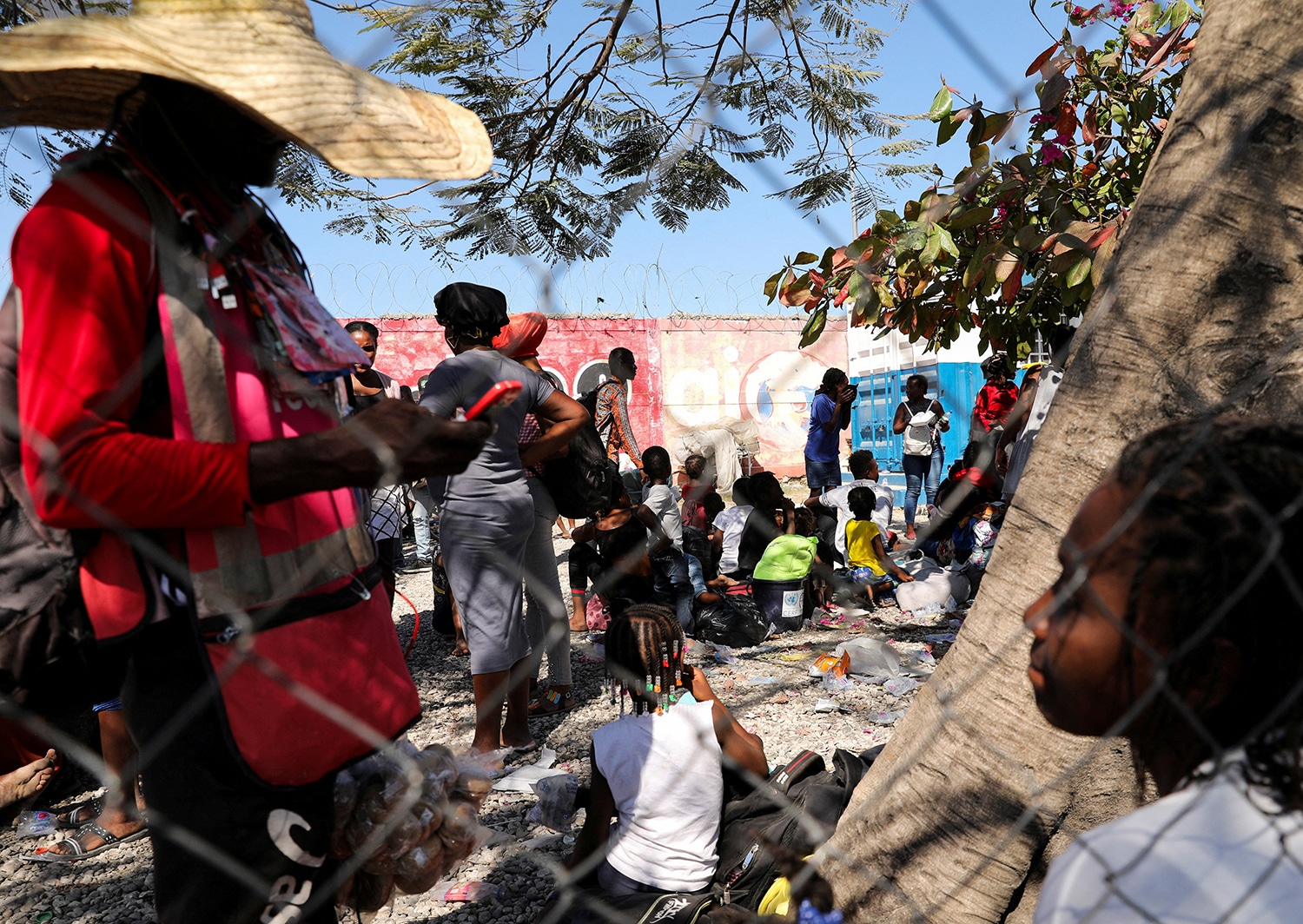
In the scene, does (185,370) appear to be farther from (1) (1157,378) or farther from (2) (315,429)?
(1) (1157,378)

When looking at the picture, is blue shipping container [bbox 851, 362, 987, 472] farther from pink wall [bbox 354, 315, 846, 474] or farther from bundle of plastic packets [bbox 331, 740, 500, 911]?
bundle of plastic packets [bbox 331, 740, 500, 911]

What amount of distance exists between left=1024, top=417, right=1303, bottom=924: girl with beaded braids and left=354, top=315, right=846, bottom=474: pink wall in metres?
13.4

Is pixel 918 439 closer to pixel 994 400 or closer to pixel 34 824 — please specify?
pixel 994 400

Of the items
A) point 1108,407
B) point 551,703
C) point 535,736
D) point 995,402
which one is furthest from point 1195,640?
point 995,402

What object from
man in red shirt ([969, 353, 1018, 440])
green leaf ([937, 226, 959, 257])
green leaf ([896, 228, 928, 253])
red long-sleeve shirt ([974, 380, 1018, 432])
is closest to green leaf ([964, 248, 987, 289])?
green leaf ([937, 226, 959, 257])

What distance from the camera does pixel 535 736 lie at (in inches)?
151

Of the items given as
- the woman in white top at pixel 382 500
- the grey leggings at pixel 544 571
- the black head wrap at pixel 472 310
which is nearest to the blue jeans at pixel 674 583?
the grey leggings at pixel 544 571

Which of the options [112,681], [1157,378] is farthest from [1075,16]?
[112,681]

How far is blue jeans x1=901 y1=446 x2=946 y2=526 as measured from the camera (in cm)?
852

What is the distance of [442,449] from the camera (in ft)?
3.23

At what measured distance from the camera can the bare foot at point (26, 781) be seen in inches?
112

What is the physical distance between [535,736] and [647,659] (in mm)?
1651

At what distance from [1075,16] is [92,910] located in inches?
179

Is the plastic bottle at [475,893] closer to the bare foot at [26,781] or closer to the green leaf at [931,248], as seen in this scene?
the bare foot at [26,781]
